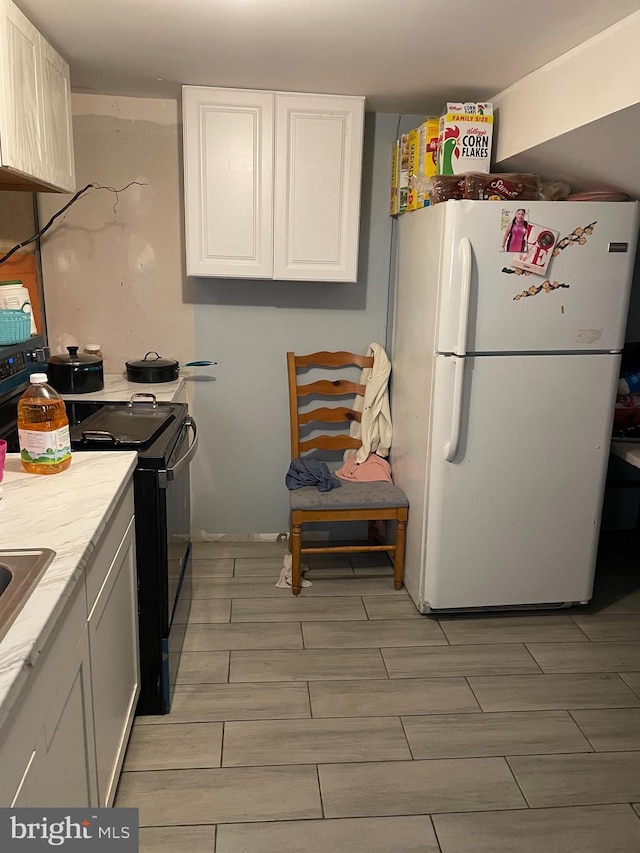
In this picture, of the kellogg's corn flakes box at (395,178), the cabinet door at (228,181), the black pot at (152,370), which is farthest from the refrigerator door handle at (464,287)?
the black pot at (152,370)

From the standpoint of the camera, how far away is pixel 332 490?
9.81 feet

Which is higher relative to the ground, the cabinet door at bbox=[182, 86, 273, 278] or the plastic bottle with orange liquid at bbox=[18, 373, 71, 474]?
the cabinet door at bbox=[182, 86, 273, 278]

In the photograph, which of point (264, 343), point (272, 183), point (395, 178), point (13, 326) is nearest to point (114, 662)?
point (13, 326)

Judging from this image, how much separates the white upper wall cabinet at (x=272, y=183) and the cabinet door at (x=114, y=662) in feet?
4.67

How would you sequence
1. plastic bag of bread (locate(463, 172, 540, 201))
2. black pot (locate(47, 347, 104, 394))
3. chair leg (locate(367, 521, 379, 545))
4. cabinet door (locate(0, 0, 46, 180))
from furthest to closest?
1. chair leg (locate(367, 521, 379, 545))
2. black pot (locate(47, 347, 104, 394))
3. plastic bag of bread (locate(463, 172, 540, 201))
4. cabinet door (locate(0, 0, 46, 180))

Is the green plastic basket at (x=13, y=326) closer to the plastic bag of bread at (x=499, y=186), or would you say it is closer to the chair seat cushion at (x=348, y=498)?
the chair seat cushion at (x=348, y=498)

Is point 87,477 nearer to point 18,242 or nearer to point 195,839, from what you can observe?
point 195,839

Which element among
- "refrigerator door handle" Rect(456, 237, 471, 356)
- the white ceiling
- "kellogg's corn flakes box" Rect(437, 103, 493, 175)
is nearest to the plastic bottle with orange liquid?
the white ceiling

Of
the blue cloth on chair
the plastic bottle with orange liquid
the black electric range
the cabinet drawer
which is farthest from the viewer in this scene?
the blue cloth on chair

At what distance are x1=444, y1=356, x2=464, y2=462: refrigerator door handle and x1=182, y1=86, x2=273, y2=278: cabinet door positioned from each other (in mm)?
949

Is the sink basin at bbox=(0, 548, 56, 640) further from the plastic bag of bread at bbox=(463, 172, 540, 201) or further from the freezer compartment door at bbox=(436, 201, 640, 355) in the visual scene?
the plastic bag of bread at bbox=(463, 172, 540, 201)

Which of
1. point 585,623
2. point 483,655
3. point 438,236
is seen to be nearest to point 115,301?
point 438,236

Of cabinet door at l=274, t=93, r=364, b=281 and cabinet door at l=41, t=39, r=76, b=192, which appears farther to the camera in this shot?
cabinet door at l=274, t=93, r=364, b=281

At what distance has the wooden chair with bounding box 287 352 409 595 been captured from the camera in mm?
2893
